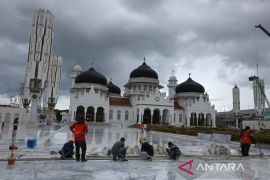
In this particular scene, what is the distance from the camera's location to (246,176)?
20.9 ft

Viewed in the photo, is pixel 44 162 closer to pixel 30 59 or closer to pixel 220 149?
pixel 220 149

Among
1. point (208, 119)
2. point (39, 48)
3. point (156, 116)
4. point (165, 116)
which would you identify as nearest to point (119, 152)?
point (39, 48)

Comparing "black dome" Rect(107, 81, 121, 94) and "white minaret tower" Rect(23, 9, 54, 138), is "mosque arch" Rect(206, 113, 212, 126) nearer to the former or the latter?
"black dome" Rect(107, 81, 121, 94)

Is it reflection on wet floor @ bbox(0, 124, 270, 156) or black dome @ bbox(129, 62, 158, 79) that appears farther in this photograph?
black dome @ bbox(129, 62, 158, 79)

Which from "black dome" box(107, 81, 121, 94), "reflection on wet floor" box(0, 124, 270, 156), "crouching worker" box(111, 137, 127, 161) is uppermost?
"black dome" box(107, 81, 121, 94)

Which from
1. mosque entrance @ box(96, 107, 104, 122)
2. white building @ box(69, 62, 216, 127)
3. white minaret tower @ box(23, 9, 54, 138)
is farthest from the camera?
mosque entrance @ box(96, 107, 104, 122)

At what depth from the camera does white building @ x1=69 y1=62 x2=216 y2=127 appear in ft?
168

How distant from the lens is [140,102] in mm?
52094

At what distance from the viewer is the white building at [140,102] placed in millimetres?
51219

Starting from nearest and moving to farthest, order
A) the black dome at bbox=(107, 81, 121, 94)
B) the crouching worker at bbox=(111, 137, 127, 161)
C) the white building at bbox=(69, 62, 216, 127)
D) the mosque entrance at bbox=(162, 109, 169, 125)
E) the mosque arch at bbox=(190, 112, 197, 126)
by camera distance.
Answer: the crouching worker at bbox=(111, 137, 127, 161) → the white building at bbox=(69, 62, 216, 127) → the mosque entrance at bbox=(162, 109, 169, 125) → the mosque arch at bbox=(190, 112, 197, 126) → the black dome at bbox=(107, 81, 121, 94)

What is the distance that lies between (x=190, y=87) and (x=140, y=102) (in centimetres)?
1706

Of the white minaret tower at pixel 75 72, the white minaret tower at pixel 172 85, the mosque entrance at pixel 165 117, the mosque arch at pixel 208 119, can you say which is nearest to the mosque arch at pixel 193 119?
the mosque arch at pixel 208 119

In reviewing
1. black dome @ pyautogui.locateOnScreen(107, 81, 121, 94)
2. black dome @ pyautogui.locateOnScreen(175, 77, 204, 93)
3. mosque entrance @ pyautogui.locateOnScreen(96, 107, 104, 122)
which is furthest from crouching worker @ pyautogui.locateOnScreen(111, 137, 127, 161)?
black dome @ pyautogui.locateOnScreen(107, 81, 121, 94)

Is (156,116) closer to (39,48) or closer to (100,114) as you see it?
(100,114)
